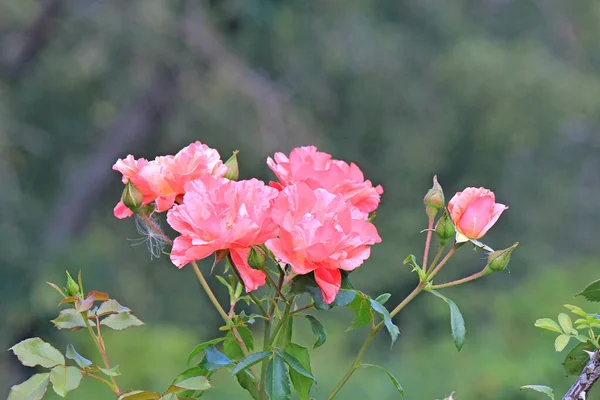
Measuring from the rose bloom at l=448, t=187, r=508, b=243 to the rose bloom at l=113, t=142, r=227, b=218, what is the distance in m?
0.20

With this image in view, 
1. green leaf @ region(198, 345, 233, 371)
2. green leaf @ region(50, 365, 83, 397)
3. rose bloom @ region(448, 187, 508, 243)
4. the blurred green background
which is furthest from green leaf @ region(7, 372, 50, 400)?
the blurred green background

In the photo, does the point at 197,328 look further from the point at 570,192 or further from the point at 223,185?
the point at 223,185

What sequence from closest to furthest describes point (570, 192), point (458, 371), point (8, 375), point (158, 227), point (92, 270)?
point (158, 227), point (458, 371), point (92, 270), point (8, 375), point (570, 192)

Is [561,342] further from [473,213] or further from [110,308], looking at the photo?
[110,308]

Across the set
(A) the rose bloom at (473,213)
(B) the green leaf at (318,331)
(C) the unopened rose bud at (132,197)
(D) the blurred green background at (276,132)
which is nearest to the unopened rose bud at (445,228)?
(A) the rose bloom at (473,213)

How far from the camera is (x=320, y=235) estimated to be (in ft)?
2.11

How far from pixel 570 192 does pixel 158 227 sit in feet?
26.0

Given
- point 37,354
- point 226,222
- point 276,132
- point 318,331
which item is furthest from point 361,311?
point 276,132

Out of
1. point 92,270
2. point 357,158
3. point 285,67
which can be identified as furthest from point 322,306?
point 357,158

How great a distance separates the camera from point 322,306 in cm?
65

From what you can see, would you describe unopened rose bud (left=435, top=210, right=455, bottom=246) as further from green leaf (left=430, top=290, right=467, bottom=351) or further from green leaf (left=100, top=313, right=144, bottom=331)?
green leaf (left=100, top=313, right=144, bottom=331)

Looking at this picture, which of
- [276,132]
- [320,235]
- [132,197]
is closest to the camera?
[320,235]

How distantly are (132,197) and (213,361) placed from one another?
0.50ft

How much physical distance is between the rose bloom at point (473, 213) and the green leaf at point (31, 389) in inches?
13.0
